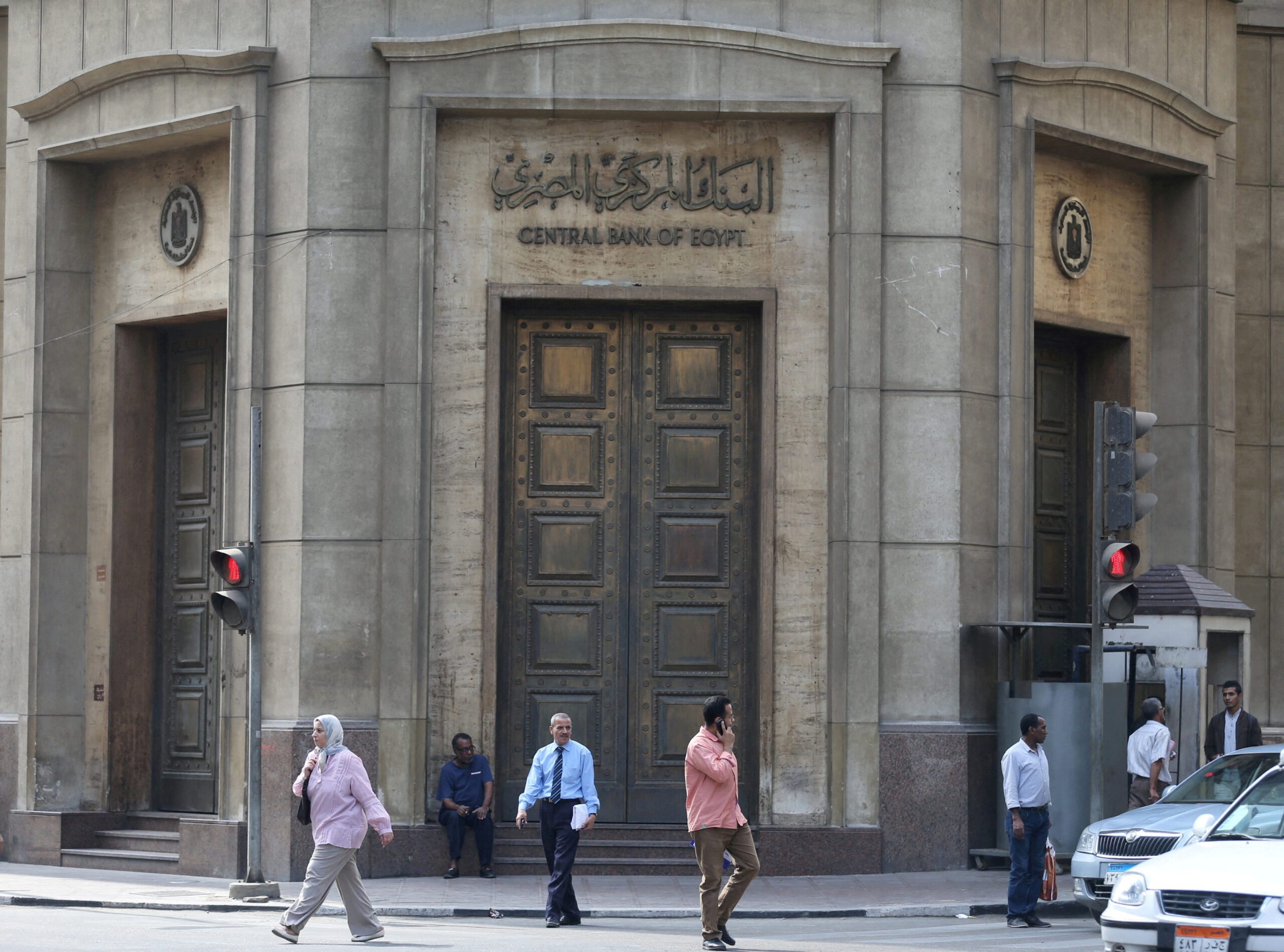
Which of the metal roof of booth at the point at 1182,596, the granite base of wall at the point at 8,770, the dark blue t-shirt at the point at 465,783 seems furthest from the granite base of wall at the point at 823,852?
Result: the granite base of wall at the point at 8,770

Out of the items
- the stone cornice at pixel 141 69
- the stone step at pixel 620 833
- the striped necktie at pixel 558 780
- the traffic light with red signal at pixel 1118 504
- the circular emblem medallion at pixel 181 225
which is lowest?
the stone step at pixel 620 833

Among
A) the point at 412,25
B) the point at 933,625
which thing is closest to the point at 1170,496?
the point at 933,625

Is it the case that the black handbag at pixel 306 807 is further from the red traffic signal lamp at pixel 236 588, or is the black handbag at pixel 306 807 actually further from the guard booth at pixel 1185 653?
the guard booth at pixel 1185 653

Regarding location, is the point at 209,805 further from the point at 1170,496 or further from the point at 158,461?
the point at 1170,496

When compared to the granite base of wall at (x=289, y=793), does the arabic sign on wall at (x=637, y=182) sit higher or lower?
higher

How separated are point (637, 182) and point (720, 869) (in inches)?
320

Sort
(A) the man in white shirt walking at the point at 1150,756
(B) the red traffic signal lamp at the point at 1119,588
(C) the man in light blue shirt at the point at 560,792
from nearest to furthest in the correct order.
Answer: (C) the man in light blue shirt at the point at 560,792 < (B) the red traffic signal lamp at the point at 1119,588 < (A) the man in white shirt walking at the point at 1150,756

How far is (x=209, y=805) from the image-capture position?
69.6ft

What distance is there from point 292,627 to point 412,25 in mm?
6215

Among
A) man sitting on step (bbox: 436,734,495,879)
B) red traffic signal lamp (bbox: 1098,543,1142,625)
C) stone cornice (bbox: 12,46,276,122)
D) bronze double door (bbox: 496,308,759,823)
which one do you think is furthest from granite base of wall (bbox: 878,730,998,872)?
stone cornice (bbox: 12,46,276,122)

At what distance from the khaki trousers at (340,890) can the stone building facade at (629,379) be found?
14.1 ft

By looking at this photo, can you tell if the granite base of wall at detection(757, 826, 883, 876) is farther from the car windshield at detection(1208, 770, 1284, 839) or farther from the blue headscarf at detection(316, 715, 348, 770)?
the car windshield at detection(1208, 770, 1284, 839)

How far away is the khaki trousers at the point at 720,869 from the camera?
45.7 ft

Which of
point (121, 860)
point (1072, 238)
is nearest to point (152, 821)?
point (121, 860)
